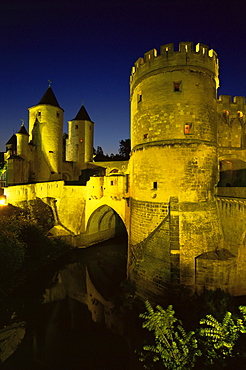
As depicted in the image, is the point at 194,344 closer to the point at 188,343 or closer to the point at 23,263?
the point at 188,343

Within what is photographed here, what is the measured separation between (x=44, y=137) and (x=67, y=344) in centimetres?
2396

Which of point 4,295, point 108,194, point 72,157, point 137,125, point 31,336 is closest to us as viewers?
point 31,336

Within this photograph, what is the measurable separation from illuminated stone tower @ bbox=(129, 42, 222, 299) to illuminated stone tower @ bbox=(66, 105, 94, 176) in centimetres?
2117

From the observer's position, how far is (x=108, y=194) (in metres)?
18.2

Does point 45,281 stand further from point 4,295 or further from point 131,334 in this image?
point 131,334

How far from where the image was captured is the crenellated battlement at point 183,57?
12008 mm

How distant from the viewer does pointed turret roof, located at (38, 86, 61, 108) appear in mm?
29172

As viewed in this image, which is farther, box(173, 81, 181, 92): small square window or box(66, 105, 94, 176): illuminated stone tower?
box(66, 105, 94, 176): illuminated stone tower

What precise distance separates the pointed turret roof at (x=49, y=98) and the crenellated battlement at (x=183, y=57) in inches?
784

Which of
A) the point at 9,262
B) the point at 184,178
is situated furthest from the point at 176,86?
the point at 9,262

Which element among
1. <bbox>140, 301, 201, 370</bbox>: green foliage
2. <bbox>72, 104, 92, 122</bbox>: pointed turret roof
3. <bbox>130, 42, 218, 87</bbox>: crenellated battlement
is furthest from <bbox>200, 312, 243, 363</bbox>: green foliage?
<bbox>72, 104, 92, 122</bbox>: pointed turret roof

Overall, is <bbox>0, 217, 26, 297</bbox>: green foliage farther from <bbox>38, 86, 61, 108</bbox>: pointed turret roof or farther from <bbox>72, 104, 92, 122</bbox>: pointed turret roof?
<bbox>72, 104, 92, 122</bbox>: pointed turret roof

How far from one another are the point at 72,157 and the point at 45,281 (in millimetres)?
20131

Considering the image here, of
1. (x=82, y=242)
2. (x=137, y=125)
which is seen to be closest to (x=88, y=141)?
(x=82, y=242)
